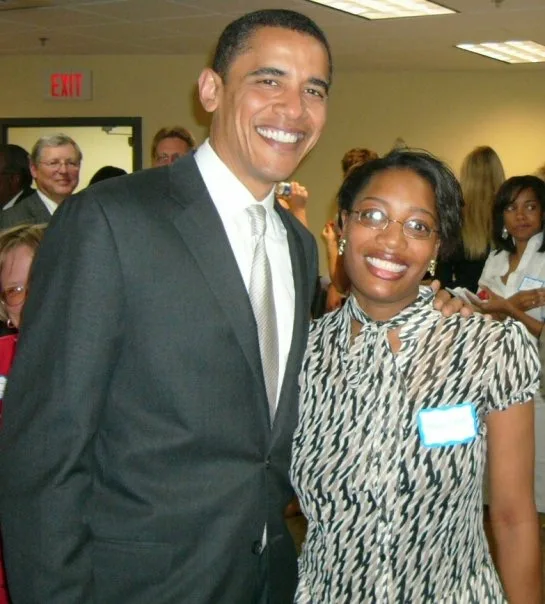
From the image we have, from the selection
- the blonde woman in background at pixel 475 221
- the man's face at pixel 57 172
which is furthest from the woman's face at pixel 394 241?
the man's face at pixel 57 172

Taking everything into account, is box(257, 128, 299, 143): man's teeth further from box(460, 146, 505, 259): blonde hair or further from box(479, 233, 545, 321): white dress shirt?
box(460, 146, 505, 259): blonde hair

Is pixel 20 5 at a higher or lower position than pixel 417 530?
higher

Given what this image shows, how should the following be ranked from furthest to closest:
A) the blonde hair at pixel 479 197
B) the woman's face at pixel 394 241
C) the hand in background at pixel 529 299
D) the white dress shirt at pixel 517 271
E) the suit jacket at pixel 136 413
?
1. the blonde hair at pixel 479 197
2. the white dress shirt at pixel 517 271
3. the hand in background at pixel 529 299
4. the woman's face at pixel 394 241
5. the suit jacket at pixel 136 413

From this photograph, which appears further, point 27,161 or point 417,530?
point 27,161

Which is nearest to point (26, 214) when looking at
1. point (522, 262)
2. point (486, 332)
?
point (522, 262)

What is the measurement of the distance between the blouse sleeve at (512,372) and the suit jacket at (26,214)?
317 centimetres

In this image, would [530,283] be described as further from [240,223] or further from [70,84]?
[70,84]

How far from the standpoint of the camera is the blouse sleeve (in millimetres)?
1561

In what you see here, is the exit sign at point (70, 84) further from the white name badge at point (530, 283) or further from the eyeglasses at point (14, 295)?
the eyeglasses at point (14, 295)

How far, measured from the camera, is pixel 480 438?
1589mm

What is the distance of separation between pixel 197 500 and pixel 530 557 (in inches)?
25.8

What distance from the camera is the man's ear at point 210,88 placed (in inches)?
64.2

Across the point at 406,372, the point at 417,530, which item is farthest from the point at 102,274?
the point at 417,530

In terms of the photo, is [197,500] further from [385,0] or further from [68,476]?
[385,0]
